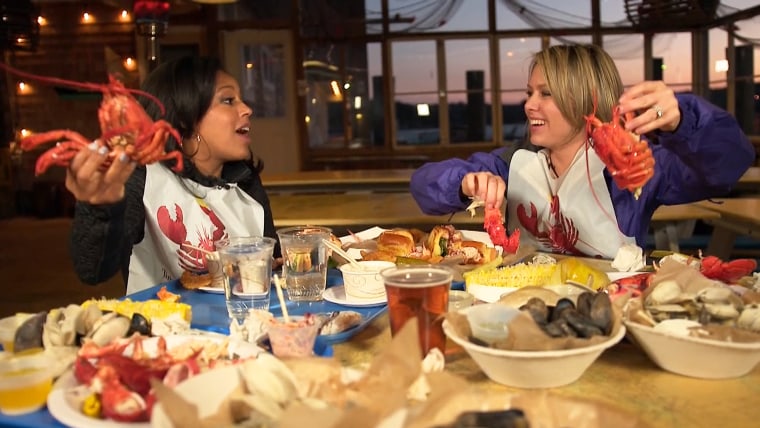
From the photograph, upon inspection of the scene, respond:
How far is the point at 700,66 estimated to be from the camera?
11.1 m

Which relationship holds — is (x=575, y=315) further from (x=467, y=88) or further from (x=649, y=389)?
(x=467, y=88)

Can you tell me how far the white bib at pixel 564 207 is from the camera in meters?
2.63

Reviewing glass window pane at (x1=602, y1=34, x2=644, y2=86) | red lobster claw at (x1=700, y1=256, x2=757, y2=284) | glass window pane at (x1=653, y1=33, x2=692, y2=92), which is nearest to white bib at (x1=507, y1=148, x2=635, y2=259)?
red lobster claw at (x1=700, y1=256, x2=757, y2=284)

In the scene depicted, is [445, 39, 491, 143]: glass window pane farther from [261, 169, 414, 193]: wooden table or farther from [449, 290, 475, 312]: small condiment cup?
[449, 290, 475, 312]: small condiment cup

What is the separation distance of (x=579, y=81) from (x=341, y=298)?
4.19ft

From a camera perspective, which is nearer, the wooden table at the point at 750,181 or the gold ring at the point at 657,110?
the gold ring at the point at 657,110

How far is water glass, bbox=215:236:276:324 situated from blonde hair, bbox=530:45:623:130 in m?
1.33

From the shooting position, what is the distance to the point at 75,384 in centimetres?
114

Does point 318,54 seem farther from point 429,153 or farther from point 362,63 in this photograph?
point 429,153

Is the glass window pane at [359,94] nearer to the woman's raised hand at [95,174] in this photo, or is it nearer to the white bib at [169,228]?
the white bib at [169,228]

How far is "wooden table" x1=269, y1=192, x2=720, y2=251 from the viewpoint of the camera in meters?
4.11

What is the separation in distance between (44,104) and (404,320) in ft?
39.4

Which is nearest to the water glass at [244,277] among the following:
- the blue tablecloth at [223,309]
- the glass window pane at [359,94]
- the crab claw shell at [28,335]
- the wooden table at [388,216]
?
the blue tablecloth at [223,309]

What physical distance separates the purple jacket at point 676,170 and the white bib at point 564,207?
58mm
